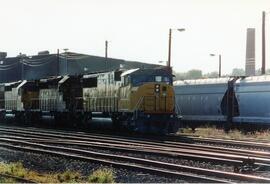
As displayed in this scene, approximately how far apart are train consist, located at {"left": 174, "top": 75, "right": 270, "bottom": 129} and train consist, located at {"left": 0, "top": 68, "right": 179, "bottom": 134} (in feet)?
14.9

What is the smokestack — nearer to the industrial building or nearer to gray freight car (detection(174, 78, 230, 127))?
the industrial building

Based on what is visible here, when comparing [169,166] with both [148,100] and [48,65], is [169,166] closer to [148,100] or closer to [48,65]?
[148,100]

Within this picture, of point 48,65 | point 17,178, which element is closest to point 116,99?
point 17,178

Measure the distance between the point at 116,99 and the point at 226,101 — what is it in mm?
6897

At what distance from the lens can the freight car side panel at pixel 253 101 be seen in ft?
82.8

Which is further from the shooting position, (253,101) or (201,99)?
(201,99)

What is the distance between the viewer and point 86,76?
29469 mm

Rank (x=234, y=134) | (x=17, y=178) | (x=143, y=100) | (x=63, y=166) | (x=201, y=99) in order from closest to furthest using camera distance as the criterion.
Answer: (x=17, y=178) → (x=63, y=166) → (x=143, y=100) → (x=234, y=134) → (x=201, y=99)

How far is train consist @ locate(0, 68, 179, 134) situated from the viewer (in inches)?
933

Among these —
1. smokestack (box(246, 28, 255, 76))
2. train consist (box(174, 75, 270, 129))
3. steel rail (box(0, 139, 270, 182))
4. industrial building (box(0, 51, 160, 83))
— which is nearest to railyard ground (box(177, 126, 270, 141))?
train consist (box(174, 75, 270, 129))

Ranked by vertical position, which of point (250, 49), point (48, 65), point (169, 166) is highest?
point (250, 49)

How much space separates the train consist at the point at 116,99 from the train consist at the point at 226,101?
456 cm

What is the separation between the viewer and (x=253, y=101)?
85.1 feet

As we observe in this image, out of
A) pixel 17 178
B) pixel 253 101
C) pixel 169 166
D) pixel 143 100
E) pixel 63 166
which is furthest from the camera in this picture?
pixel 253 101
